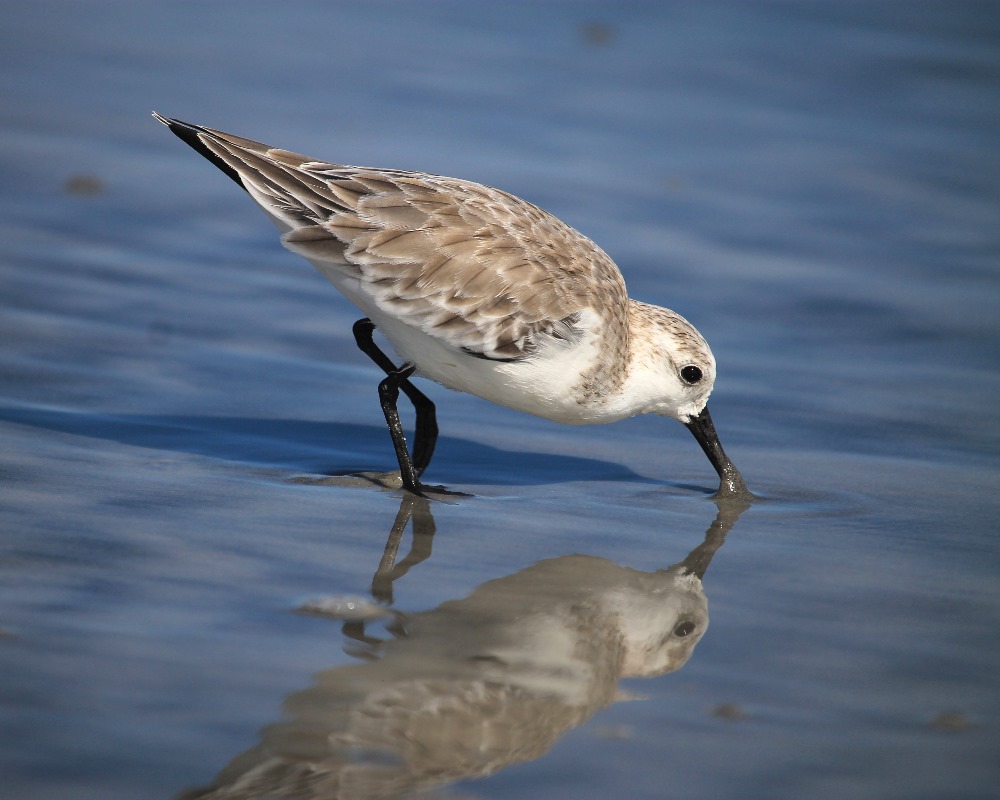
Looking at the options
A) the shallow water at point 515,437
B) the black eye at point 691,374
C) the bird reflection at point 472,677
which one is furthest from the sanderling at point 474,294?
the bird reflection at point 472,677

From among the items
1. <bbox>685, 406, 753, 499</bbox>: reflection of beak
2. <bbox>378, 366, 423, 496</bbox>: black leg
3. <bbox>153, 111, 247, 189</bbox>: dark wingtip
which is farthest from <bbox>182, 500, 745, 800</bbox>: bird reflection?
<bbox>153, 111, 247, 189</bbox>: dark wingtip

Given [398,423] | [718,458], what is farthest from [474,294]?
[718,458]

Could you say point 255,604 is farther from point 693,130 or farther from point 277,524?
point 693,130

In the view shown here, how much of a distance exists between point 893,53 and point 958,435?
6.01 m

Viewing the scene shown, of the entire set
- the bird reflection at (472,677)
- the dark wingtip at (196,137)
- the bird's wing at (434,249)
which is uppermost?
the dark wingtip at (196,137)

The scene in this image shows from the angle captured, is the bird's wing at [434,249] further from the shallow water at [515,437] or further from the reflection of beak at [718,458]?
the shallow water at [515,437]

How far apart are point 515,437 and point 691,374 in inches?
41.0

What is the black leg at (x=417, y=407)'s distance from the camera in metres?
6.34

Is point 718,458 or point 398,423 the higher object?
point 718,458

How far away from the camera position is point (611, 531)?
555 centimetres

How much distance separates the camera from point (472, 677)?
4105mm

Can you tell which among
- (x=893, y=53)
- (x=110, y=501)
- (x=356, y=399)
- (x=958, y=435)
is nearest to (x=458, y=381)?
(x=356, y=399)

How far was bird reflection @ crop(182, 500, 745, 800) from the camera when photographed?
3590mm

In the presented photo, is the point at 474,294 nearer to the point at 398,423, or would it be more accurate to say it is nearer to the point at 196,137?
the point at 398,423
